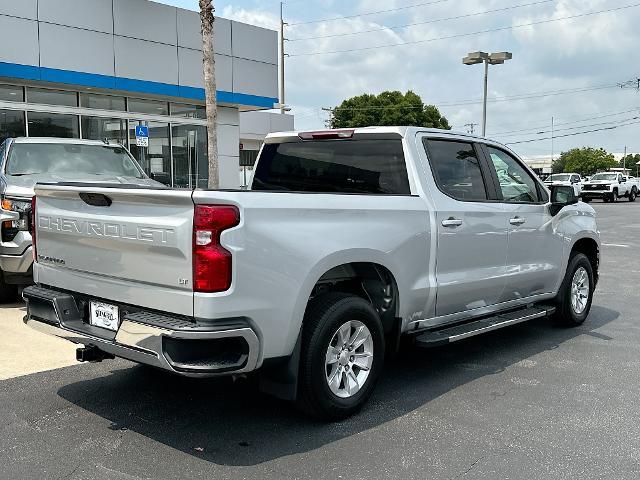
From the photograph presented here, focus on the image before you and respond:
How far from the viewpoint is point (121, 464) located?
3.59 m

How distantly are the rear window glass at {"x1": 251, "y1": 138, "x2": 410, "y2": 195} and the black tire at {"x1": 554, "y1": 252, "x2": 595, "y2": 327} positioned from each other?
8.78 feet

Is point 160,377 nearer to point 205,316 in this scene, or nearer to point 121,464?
point 121,464

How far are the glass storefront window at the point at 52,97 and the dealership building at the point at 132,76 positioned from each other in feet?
0.08

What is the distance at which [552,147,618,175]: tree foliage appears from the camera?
108m

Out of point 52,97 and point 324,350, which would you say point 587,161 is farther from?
point 324,350

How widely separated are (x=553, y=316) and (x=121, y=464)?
194 inches

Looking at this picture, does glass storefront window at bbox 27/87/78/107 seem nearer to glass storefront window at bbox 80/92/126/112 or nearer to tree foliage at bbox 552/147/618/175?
glass storefront window at bbox 80/92/126/112

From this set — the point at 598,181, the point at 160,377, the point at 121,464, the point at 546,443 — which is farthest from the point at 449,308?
the point at 598,181

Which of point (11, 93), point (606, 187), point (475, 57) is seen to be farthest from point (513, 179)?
point (606, 187)

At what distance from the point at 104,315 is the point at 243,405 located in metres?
1.17

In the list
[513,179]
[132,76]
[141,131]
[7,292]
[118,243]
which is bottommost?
[7,292]

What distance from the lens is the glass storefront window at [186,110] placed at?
19.2 metres

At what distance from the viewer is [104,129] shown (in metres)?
17.3

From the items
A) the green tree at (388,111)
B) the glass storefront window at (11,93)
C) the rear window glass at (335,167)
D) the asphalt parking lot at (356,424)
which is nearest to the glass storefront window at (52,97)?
the glass storefront window at (11,93)
